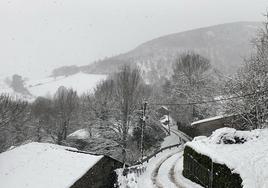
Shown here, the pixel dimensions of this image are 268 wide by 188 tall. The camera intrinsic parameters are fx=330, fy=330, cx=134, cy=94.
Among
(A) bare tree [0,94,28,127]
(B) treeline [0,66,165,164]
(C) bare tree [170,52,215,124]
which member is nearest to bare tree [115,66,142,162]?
(B) treeline [0,66,165,164]

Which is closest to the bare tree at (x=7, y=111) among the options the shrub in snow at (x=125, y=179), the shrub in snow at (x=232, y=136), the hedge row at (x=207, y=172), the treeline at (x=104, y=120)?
the treeline at (x=104, y=120)

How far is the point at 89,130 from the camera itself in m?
51.5

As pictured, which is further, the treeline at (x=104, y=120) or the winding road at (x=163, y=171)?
the treeline at (x=104, y=120)

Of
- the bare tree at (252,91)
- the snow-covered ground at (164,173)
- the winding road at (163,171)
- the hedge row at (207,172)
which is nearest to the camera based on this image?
the hedge row at (207,172)

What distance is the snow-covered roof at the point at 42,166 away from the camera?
22384 mm

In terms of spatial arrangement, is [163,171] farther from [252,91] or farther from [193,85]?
[193,85]

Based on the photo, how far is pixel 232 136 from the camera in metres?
23.0

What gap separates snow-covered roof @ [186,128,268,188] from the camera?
54.9ft

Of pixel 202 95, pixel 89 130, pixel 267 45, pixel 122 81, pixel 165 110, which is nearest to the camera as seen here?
pixel 267 45

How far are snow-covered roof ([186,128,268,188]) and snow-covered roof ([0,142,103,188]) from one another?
29.2ft

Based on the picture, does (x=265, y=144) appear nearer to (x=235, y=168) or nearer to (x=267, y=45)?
(x=235, y=168)

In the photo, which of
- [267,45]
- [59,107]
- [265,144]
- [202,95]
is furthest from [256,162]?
[59,107]

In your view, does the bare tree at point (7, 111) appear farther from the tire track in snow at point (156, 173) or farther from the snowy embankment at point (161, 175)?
the tire track in snow at point (156, 173)

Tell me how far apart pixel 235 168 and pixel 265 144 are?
291cm
